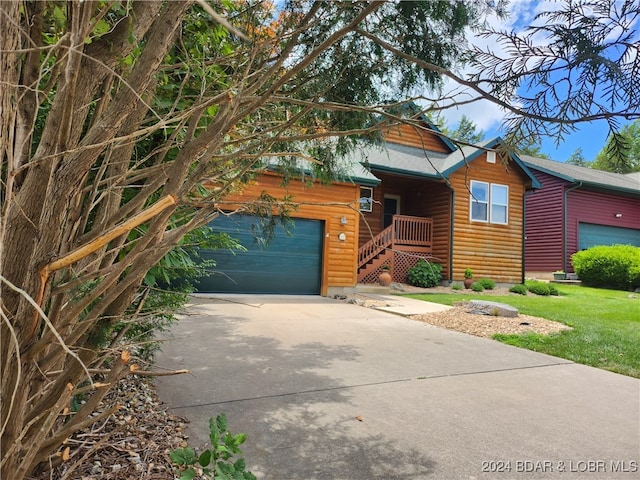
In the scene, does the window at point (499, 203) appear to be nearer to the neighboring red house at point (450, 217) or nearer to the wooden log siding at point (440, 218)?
the neighboring red house at point (450, 217)

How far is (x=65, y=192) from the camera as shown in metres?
1.16

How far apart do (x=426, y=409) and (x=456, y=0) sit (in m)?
3.21

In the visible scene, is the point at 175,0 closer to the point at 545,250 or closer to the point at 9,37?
the point at 9,37

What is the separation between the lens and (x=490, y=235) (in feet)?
47.8

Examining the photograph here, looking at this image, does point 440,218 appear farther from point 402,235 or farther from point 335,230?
point 335,230

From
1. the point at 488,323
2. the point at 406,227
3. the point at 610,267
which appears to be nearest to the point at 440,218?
the point at 406,227

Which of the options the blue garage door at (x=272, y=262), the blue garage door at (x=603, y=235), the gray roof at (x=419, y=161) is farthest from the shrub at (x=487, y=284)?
the blue garage door at (x=603, y=235)

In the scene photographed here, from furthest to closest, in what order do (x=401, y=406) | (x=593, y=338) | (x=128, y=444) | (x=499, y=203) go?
1. (x=499, y=203)
2. (x=593, y=338)
3. (x=401, y=406)
4. (x=128, y=444)

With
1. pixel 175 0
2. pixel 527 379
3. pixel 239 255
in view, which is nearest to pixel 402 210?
pixel 239 255

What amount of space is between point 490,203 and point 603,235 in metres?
9.17

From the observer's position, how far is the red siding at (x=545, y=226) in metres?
18.5

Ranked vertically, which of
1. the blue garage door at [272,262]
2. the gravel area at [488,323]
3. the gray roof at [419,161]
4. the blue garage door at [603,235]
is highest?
the gray roof at [419,161]

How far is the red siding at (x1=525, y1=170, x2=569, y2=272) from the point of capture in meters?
18.5

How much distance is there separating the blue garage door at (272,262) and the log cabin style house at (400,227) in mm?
27
